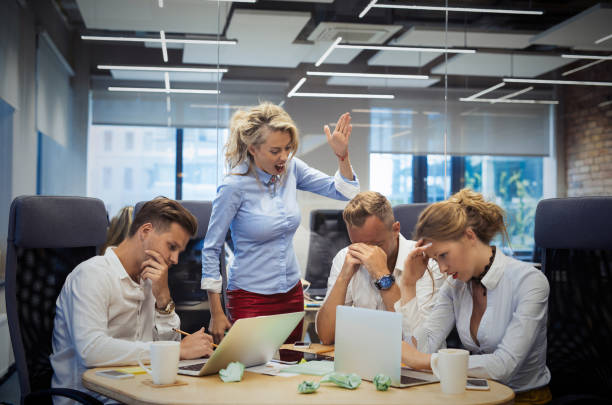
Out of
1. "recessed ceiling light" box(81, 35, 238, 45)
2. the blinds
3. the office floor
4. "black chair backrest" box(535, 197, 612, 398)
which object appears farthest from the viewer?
"recessed ceiling light" box(81, 35, 238, 45)

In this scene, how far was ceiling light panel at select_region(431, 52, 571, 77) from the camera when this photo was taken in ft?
16.4

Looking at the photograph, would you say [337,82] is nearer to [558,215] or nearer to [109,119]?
[109,119]

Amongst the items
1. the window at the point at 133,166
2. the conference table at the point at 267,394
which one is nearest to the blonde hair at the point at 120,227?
the conference table at the point at 267,394

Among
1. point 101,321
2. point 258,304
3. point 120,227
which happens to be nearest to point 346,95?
point 120,227

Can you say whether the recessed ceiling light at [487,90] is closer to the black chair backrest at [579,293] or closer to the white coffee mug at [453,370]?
the black chair backrest at [579,293]

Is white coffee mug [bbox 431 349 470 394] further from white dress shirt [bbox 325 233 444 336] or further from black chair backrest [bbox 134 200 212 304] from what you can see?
black chair backrest [bbox 134 200 212 304]

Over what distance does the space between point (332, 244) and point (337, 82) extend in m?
1.27

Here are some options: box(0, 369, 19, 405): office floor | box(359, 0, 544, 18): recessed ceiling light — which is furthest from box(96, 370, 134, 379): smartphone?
box(359, 0, 544, 18): recessed ceiling light

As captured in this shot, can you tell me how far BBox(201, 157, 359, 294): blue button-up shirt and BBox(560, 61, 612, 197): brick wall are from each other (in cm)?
352

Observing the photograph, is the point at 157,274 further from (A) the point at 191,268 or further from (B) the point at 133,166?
(B) the point at 133,166

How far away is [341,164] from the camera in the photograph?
2.53 meters

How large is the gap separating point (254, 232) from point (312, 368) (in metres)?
0.82

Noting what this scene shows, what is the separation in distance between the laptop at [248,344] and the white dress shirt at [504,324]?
1.64ft

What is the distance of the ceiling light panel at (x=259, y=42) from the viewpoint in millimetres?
4512
